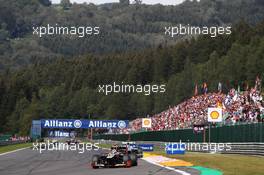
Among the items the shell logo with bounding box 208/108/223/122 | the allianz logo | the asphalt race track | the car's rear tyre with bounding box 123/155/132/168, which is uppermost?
the shell logo with bounding box 208/108/223/122

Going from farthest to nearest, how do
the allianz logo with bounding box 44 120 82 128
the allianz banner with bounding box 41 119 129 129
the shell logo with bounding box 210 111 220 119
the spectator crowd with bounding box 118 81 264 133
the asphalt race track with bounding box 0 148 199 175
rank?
the allianz logo with bounding box 44 120 82 128
the allianz banner with bounding box 41 119 129 129
the spectator crowd with bounding box 118 81 264 133
the shell logo with bounding box 210 111 220 119
the asphalt race track with bounding box 0 148 199 175

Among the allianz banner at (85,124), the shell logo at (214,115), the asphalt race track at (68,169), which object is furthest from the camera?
the allianz banner at (85,124)

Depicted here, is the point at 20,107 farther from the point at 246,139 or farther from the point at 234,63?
the point at 246,139

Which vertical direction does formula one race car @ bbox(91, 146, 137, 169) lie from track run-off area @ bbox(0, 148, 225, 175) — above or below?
above

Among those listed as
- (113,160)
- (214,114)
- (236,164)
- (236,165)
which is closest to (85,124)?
(214,114)

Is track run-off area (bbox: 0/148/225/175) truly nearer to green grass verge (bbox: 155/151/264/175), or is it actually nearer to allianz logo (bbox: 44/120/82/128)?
green grass verge (bbox: 155/151/264/175)

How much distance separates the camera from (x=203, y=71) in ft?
370

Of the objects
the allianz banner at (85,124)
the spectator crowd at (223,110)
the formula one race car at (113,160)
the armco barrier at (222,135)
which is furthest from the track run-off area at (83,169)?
the allianz banner at (85,124)

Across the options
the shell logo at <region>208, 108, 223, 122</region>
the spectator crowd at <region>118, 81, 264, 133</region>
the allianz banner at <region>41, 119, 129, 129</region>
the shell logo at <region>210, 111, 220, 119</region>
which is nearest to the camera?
the shell logo at <region>208, 108, 223, 122</region>

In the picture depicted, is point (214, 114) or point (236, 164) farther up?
point (214, 114)

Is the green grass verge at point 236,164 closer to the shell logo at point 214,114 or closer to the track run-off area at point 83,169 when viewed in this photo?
the track run-off area at point 83,169

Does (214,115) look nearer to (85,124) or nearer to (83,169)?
(83,169)

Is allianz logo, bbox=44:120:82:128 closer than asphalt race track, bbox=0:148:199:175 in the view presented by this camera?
No

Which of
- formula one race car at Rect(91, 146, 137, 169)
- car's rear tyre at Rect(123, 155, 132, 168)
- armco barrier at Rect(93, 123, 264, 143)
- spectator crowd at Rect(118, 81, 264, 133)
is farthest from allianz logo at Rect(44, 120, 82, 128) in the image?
car's rear tyre at Rect(123, 155, 132, 168)
